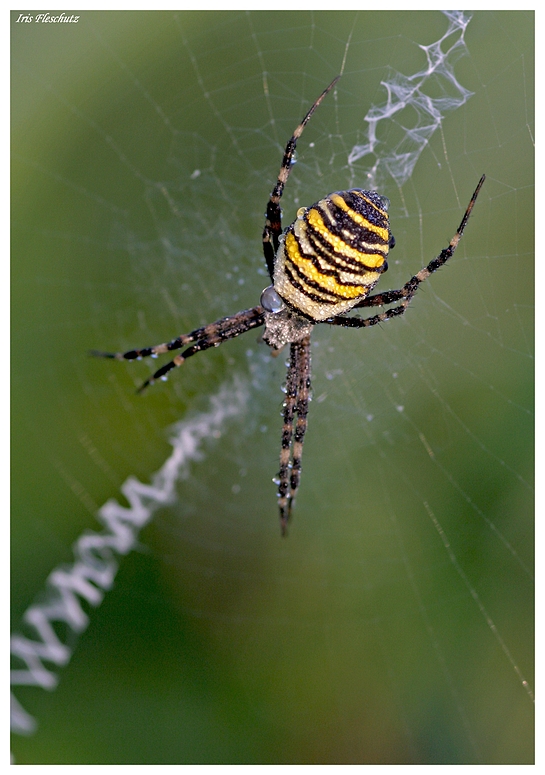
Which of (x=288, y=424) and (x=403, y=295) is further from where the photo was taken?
(x=288, y=424)

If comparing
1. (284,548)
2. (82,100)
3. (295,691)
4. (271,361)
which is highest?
(82,100)

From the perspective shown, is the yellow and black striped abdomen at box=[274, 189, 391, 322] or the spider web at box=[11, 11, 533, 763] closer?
the yellow and black striped abdomen at box=[274, 189, 391, 322]

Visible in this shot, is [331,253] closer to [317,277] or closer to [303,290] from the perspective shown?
[317,277]

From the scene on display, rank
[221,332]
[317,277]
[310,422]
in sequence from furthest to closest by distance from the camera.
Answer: [310,422], [221,332], [317,277]

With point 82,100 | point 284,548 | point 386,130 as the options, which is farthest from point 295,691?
point 82,100

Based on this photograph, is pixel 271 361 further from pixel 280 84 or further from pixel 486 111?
pixel 486 111

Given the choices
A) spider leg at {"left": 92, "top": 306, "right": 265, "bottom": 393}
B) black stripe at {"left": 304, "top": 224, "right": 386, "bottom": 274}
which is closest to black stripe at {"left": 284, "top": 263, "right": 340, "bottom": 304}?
black stripe at {"left": 304, "top": 224, "right": 386, "bottom": 274}

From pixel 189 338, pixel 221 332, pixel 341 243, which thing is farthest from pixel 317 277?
pixel 189 338

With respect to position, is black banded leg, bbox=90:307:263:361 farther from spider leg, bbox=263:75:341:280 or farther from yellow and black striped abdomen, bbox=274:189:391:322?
yellow and black striped abdomen, bbox=274:189:391:322
